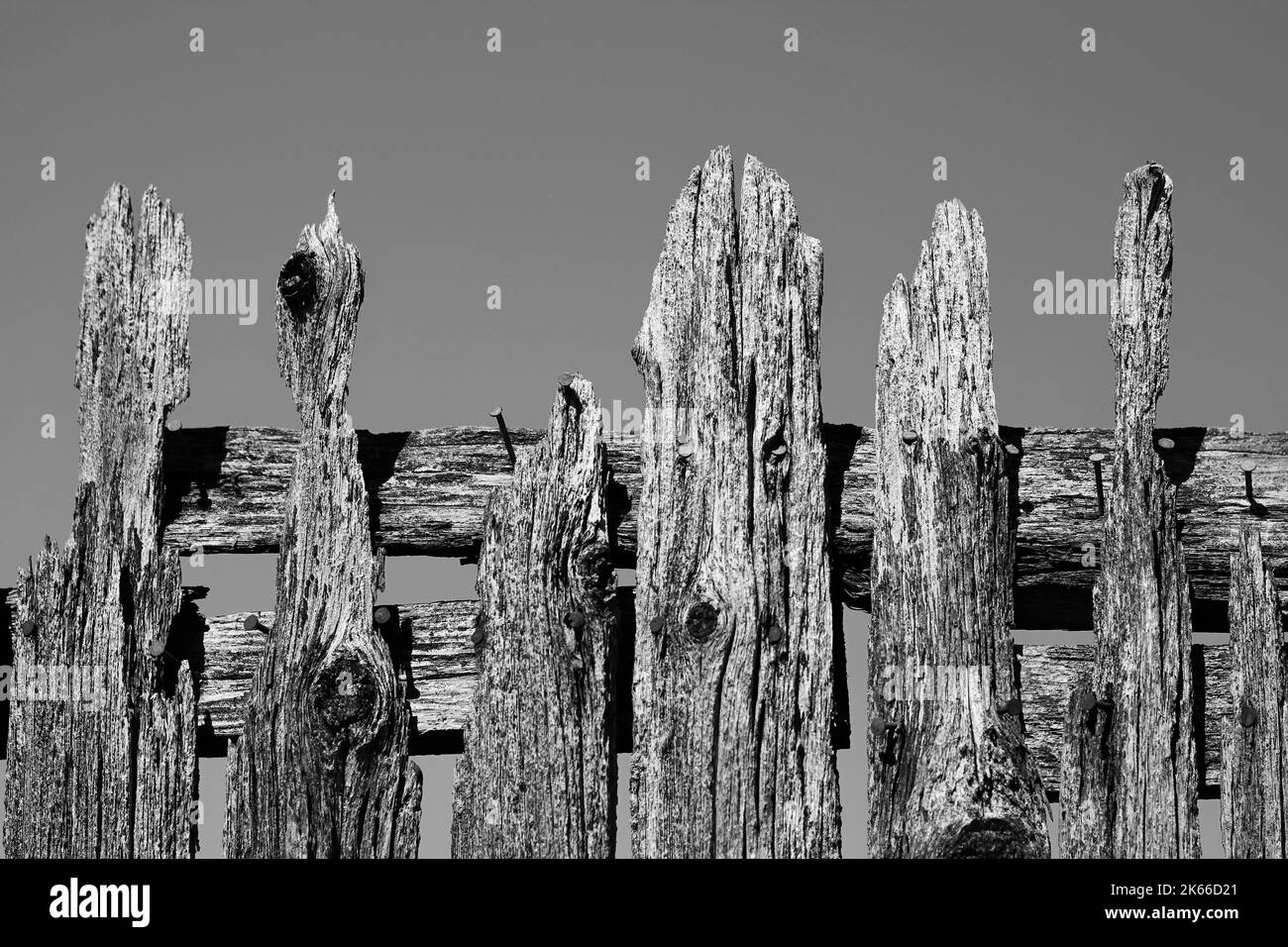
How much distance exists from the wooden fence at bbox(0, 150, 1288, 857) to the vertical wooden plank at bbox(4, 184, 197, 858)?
0.01m

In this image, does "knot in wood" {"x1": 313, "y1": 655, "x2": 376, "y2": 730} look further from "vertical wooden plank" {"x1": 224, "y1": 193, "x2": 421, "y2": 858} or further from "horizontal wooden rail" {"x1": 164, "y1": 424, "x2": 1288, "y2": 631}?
"horizontal wooden rail" {"x1": 164, "y1": 424, "x2": 1288, "y2": 631}

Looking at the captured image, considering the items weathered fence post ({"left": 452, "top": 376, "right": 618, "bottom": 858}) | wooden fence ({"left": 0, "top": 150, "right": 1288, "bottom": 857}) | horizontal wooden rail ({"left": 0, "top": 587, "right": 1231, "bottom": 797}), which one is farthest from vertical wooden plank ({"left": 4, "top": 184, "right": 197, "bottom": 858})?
weathered fence post ({"left": 452, "top": 376, "right": 618, "bottom": 858})

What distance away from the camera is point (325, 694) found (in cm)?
508

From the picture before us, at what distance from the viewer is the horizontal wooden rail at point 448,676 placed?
5246 millimetres

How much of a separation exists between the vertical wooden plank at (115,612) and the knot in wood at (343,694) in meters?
0.50

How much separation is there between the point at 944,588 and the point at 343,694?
6.49 ft

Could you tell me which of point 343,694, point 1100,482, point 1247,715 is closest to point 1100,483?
point 1100,482

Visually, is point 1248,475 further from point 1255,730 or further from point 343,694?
point 343,694

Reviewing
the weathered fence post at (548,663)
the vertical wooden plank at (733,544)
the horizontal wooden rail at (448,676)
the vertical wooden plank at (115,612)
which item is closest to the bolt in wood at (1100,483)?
the horizontal wooden rail at (448,676)

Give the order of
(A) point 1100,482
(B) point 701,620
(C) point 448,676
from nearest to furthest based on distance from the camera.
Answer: (B) point 701,620 → (C) point 448,676 → (A) point 1100,482

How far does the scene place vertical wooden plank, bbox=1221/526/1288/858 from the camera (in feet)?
16.6
